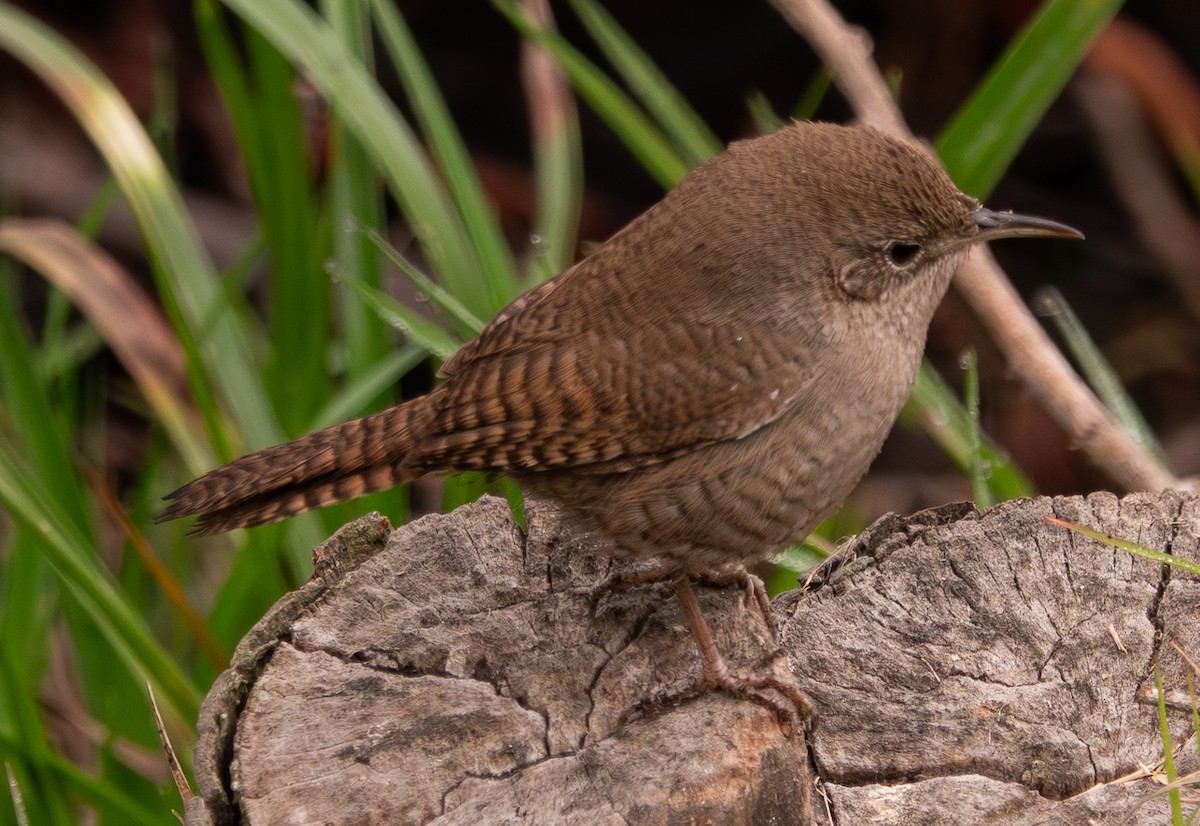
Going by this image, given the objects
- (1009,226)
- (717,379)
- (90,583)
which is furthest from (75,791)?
(1009,226)

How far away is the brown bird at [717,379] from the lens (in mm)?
2693

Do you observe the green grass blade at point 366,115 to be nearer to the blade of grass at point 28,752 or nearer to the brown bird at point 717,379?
the brown bird at point 717,379

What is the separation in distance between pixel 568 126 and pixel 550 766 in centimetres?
230

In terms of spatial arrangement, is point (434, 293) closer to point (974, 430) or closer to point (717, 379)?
point (717, 379)

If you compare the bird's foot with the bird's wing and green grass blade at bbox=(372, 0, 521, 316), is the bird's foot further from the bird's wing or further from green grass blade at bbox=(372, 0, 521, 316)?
green grass blade at bbox=(372, 0, 521, 316)

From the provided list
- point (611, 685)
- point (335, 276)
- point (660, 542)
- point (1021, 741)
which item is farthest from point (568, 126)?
point (1021, 741)

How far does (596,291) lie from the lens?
285 centimetres

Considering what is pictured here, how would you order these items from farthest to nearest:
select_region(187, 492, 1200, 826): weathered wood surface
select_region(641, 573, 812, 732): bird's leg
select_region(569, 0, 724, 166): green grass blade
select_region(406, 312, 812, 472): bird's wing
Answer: select_region(569, 0, 724, 166): green grass blade
select_region(406, 312, 812, 472): bird's wing
select_region(641, 573, 812, 732): bird's leg
select_region(187, 492, 1200, 826): weathered wood surface

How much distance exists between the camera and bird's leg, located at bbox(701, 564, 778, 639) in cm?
288

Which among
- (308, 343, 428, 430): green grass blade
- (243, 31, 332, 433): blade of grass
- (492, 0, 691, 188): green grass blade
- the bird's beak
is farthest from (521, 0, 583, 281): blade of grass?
the bird's beak

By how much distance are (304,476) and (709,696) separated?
85 cm

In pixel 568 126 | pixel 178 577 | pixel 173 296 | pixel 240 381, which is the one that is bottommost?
pixel 178 577

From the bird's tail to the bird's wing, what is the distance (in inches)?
2.4

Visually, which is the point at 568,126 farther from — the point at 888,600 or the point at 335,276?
the point at 888,600
